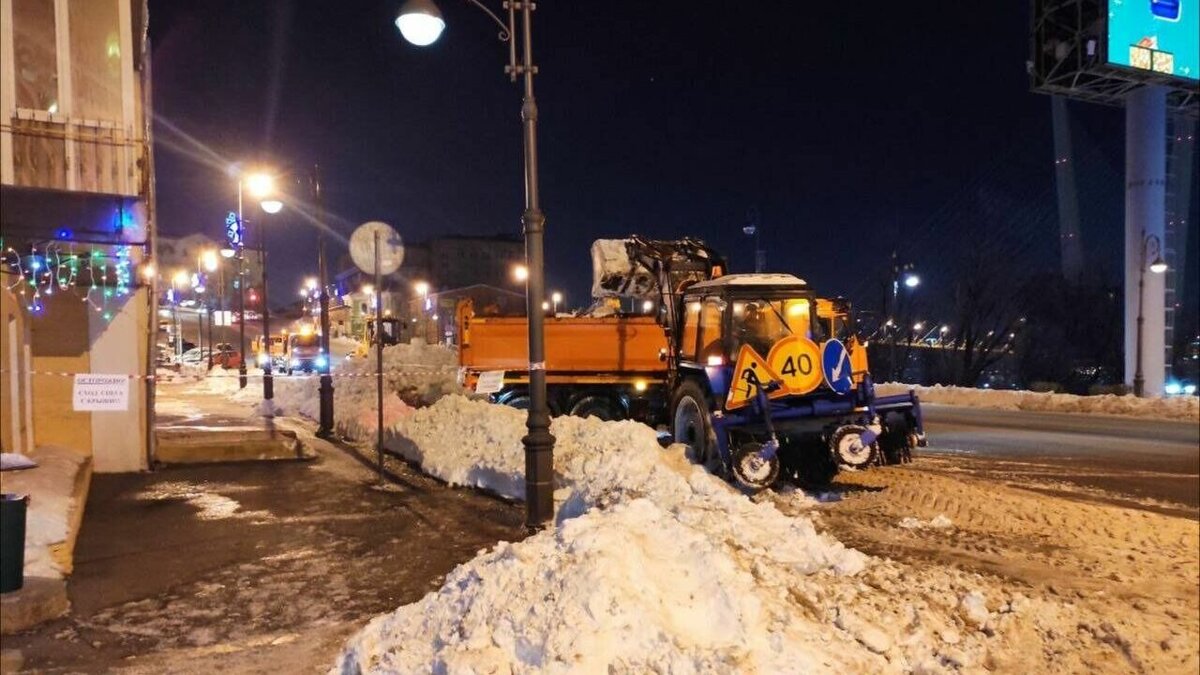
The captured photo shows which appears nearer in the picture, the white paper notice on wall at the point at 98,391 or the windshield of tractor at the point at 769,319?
the white paper notice on wall at the point at 98,391

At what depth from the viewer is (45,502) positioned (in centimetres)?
755

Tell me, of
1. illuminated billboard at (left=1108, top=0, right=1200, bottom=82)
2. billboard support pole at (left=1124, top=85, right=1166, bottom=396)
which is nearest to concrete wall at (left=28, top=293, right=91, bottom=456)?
billboard support pole at (left=1124, top=85, right=1166, bottom=396)

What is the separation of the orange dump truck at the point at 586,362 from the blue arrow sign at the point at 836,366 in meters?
5.35

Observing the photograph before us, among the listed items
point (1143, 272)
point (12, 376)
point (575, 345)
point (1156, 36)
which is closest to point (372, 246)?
point (12, 376)

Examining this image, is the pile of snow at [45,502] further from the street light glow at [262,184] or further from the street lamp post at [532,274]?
the street light glow at [262,184]

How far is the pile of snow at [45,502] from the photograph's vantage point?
6.42m

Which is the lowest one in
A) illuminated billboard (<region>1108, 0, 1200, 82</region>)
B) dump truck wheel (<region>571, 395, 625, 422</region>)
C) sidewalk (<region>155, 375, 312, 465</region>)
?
sidewalk (<region>155, 375, 312, 465</region>)

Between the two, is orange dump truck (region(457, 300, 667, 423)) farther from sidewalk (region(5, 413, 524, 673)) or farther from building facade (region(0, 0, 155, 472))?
building facade (region(0, 0, 155, 472))

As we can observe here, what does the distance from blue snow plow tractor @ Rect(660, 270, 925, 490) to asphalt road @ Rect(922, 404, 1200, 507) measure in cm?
338

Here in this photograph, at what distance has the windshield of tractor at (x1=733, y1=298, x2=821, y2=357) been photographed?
11492 mm

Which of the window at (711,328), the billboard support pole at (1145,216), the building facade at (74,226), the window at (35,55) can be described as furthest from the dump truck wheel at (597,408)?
the billboard support pole at (1145,216)

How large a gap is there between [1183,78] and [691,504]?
35.4 meters

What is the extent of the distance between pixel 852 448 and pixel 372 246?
669 centimetres

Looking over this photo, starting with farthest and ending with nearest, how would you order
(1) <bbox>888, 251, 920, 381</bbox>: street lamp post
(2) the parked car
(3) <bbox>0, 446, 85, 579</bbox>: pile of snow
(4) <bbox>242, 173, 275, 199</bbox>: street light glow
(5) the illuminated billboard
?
(2) the parked car → (1) <bbox>888, 251, 920, 381</bbox>: street lamp post → (5) the illuminated billboard → (4) <bbox>242, 173, 275, 199</bbox>: street light glow → (3) <bbox>0, 446, 85, 579</bbox>: pile of snow
